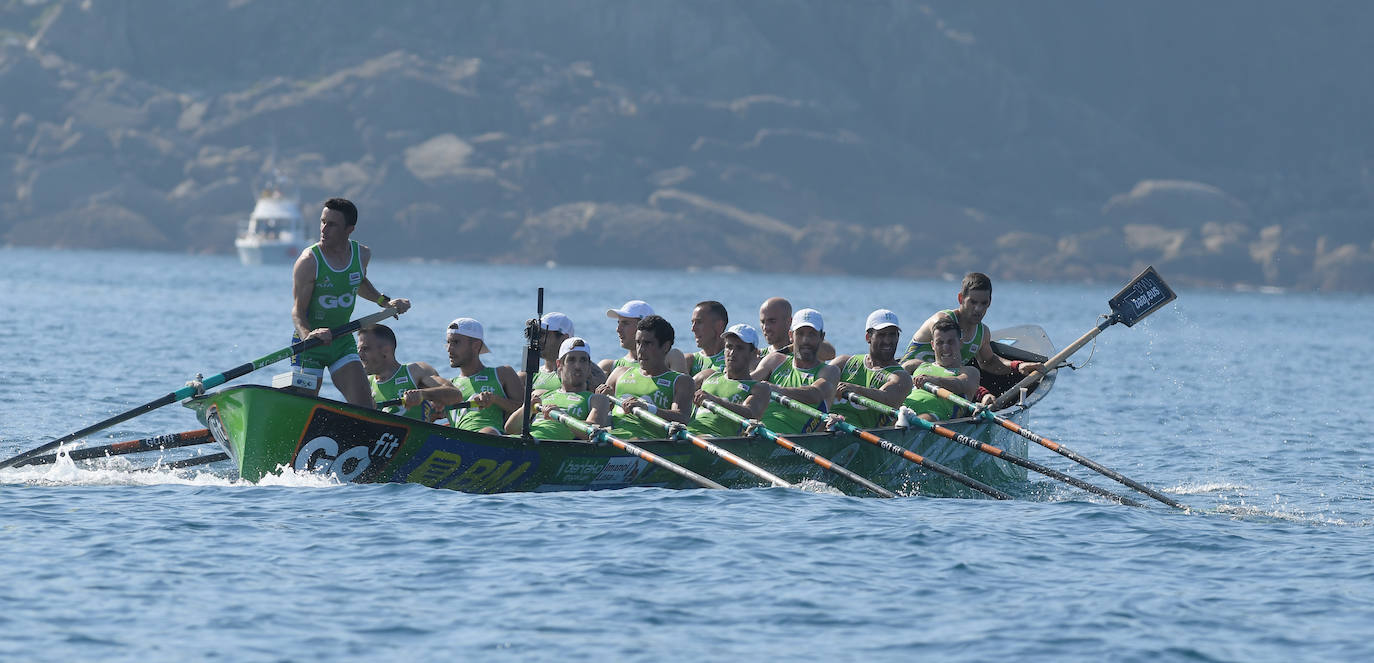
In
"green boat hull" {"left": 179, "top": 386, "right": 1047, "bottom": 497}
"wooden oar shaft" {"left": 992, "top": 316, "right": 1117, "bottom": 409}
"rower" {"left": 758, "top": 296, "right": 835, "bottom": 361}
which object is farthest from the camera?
"wooden oar shaft" {"left": 992, "top": 316, "right": 1117, "bottom": 409}

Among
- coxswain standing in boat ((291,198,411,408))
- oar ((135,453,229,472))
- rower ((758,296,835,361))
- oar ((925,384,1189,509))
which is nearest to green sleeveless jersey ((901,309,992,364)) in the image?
oar ((925,384,1189,509))

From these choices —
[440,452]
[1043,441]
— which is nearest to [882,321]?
[1043,441]

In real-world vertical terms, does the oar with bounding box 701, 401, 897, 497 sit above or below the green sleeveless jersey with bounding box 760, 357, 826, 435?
below

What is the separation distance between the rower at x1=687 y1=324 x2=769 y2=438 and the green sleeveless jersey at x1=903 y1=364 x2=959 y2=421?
6.68 feet

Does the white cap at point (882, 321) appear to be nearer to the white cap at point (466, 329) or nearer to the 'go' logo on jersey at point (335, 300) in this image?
the white cap at point (466, 329)

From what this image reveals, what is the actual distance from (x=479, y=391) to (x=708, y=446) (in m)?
2.09

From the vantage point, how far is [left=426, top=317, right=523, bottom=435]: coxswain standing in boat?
47.8 feet

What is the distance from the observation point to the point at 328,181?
495ft

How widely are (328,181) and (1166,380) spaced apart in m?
120

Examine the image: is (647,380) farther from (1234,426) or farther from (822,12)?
(822,12)

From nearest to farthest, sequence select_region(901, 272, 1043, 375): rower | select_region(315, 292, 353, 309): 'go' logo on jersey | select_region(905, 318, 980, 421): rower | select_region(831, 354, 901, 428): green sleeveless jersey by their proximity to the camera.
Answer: select_region(315, 292, 353, 309): 'go' logo on jersey → select_region(831, 354, 901, 428): green sleeveless jersey → select_region(905, 318, 980, 421): rower → select_region(901, 272, 1043, 375): rower

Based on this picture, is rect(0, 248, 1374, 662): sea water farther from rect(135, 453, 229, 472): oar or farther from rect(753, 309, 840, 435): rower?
rect(753, 309, 840, 435): rower

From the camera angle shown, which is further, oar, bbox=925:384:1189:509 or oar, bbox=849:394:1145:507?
oar, bbox=925:384:1189:509

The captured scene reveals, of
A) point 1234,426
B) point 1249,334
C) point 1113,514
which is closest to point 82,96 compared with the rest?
point 1249,334
